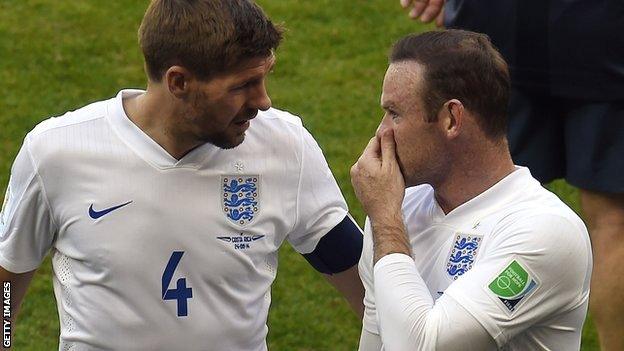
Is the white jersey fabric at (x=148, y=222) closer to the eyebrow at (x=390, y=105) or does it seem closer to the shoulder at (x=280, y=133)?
the shoulder at (x=280, y=133)

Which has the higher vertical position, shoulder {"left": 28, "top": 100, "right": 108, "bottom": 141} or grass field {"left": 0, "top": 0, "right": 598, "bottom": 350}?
shoulder {"left": 28, "top": 100, "right": 108, "bottom": 141}

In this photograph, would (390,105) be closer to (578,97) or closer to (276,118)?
(276,118)

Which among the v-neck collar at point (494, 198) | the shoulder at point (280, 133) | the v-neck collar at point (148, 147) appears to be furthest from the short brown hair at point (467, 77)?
the v-neck collar at point (148, 147)

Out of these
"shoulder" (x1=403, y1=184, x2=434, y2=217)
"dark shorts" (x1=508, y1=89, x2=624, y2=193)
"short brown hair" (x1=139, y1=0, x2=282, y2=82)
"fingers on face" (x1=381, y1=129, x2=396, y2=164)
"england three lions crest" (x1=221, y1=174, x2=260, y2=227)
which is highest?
"short brown hair" (x1=139, y1=0, x2=282, y2=82)

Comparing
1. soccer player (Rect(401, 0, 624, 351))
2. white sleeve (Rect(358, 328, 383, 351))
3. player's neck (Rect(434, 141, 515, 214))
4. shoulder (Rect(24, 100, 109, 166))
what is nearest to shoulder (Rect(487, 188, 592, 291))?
player's neck (Rect(434, 141, 515, 214))

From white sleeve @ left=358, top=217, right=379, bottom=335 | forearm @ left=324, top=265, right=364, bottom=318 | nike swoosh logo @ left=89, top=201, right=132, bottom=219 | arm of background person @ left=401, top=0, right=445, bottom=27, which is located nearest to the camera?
white sleeve @ left=358, top=217, right=379, bottom=335

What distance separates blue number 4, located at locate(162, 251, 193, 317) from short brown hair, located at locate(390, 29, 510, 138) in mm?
860

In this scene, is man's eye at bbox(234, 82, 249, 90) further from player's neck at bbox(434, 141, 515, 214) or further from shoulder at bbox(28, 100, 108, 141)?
player's neck at bbox(434, 141, 515, 214)

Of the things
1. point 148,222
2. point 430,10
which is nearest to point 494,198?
point 148,222

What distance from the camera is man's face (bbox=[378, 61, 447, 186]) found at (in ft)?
12.8

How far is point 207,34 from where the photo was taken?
160 inches

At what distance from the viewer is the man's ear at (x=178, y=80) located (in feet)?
13.5

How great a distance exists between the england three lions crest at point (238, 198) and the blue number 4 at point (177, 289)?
7.3 inches

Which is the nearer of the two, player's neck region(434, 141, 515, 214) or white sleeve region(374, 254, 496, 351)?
white sleeve region(374, 254, 496, 351)
